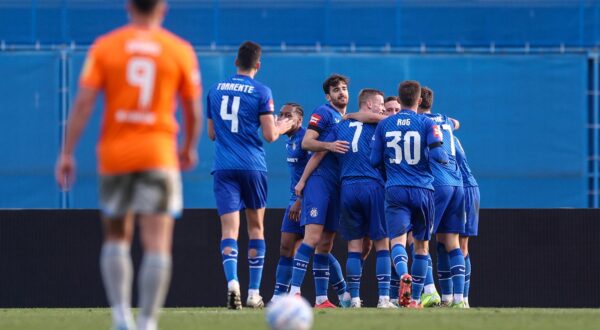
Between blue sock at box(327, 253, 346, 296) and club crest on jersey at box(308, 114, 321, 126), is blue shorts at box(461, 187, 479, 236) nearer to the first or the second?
blue sock at box(327, 253, 346, 296)

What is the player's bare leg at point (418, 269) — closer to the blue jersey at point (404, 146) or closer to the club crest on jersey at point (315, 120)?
the blue jersey at point (404, 146)

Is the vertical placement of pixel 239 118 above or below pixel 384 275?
above

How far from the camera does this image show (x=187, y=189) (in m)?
19.8

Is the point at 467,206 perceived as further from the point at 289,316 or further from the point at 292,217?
the point at 289,316

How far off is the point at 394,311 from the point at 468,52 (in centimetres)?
1080

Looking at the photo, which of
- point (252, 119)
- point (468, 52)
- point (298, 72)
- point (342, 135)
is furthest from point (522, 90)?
point (252, 119)

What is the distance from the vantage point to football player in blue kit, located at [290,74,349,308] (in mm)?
11898

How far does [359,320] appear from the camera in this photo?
9102 mm

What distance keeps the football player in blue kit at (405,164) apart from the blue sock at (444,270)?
116 cm

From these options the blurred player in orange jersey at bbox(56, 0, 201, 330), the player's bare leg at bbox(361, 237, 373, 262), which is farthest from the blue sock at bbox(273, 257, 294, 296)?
the blurred player in orange jersey at bbox(56, 0, 201, 330)

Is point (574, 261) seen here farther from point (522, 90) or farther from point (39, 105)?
point (39, 105)

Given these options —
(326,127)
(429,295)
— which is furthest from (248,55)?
(429,295)

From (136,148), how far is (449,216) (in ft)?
21.7

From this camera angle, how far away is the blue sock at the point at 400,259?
11352mm
